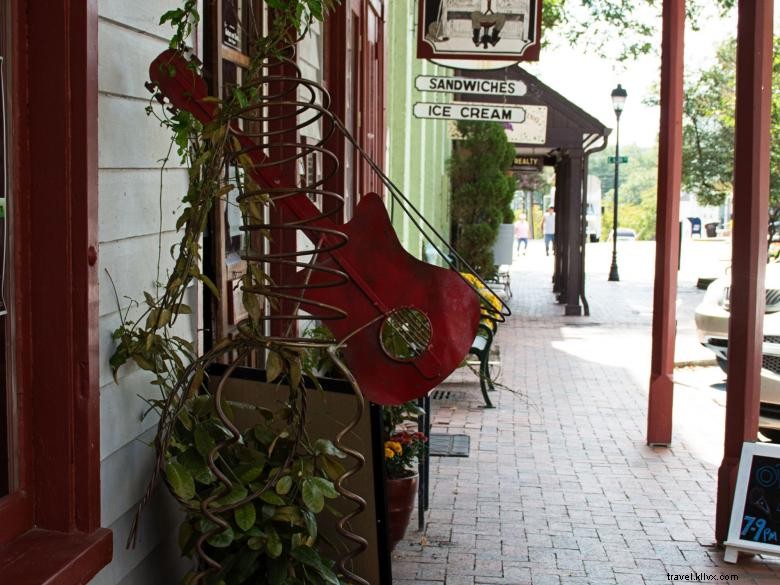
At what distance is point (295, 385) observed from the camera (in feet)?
9.20

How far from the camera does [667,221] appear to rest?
24.1ft

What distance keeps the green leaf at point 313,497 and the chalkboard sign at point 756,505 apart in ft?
9.52

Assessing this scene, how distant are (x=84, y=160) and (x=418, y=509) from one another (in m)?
3.54

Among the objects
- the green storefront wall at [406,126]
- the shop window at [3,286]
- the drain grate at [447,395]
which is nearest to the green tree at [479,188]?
the green storefront wall at [406,126]

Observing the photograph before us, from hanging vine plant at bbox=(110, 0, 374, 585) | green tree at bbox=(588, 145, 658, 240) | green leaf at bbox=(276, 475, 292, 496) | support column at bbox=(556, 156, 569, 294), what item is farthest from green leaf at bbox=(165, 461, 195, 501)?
green tree at bbox=(588, 145, 658, 240)

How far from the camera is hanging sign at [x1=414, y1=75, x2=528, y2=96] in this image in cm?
817

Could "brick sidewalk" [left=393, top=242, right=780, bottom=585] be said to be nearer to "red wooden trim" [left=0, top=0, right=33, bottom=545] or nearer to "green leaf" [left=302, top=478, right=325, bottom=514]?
"green leaf" [left=302, top=478, right=325, bottom=514]

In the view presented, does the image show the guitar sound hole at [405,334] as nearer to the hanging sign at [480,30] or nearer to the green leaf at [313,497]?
the green leaf at [313,497]

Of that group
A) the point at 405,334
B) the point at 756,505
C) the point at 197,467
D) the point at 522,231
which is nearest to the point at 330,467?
the point at 197,467

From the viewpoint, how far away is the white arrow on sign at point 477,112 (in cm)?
844

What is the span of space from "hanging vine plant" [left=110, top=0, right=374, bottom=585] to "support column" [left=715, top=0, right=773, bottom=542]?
2.72m

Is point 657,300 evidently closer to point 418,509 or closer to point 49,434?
point 418,509

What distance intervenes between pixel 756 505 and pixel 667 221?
2.64 metres

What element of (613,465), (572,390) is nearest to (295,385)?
(613,465)
